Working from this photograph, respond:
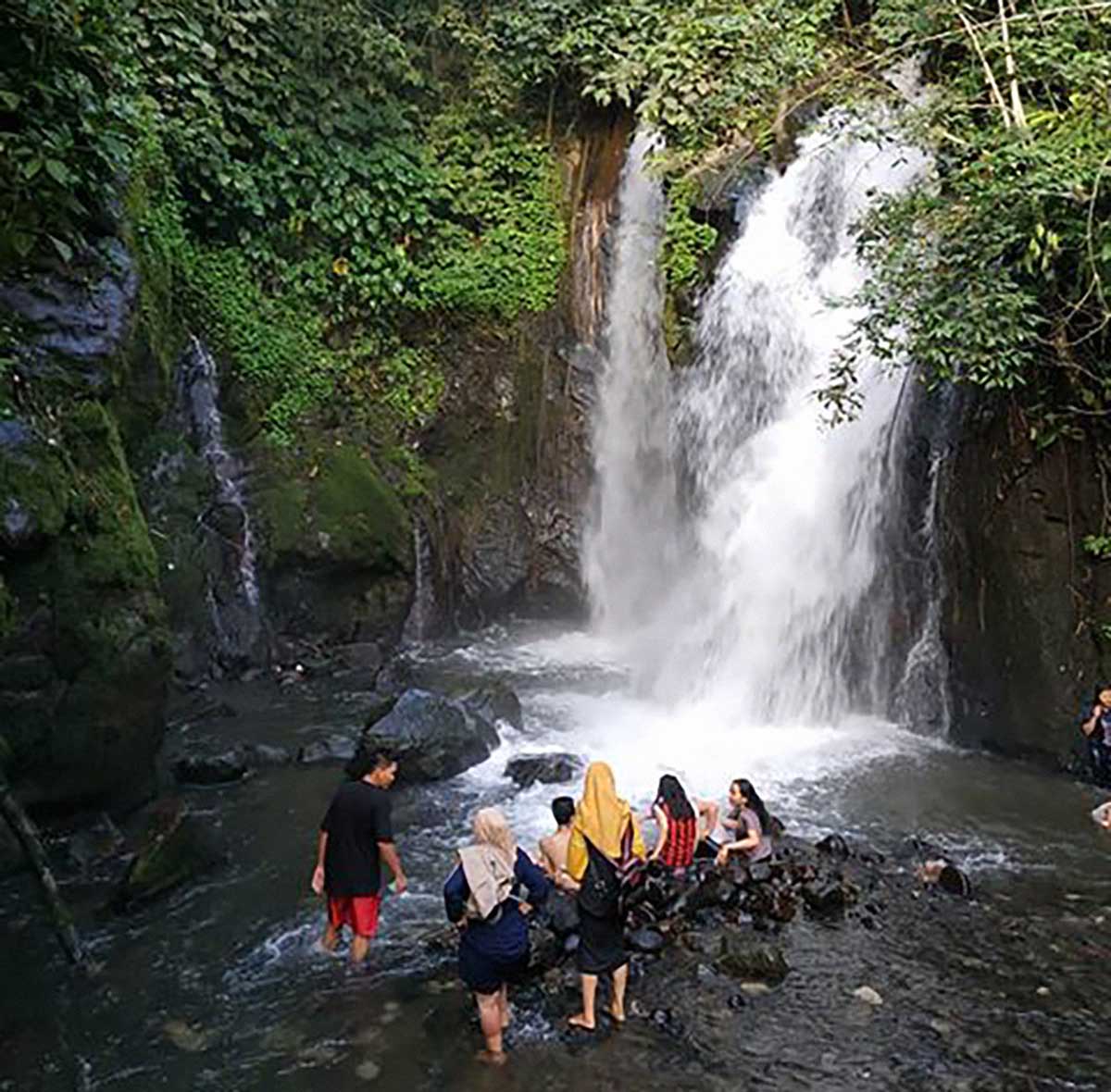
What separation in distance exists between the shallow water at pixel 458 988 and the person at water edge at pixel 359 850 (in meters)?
0.45

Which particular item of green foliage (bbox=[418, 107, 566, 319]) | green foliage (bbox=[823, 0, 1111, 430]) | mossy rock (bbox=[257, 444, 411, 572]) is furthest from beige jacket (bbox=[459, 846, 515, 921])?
green foliage (bbox=[418, 107, 566, 319])

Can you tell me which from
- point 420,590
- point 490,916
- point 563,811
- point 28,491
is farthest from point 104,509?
point 420,590

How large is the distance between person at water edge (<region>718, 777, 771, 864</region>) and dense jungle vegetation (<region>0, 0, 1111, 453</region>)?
4582 millimetres

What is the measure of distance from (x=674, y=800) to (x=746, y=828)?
93 cm

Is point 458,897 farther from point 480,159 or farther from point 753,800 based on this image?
point 480,159

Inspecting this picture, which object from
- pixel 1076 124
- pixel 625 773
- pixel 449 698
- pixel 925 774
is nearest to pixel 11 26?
pixel 449 698

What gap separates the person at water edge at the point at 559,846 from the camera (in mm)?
7258

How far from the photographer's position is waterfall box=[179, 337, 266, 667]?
14.1 m

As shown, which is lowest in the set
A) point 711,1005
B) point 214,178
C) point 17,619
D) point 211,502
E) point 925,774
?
point 711,1005

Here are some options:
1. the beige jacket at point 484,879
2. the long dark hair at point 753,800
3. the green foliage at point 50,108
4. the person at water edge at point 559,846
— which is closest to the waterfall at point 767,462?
the long dark hair at point 753,800

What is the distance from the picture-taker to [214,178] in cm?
1544

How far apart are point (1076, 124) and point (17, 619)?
10906 millimetres

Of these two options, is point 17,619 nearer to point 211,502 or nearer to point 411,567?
point 211,502

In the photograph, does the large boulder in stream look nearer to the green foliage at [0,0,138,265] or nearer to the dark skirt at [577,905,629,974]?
the dark skirt at [577,905,629,974]
